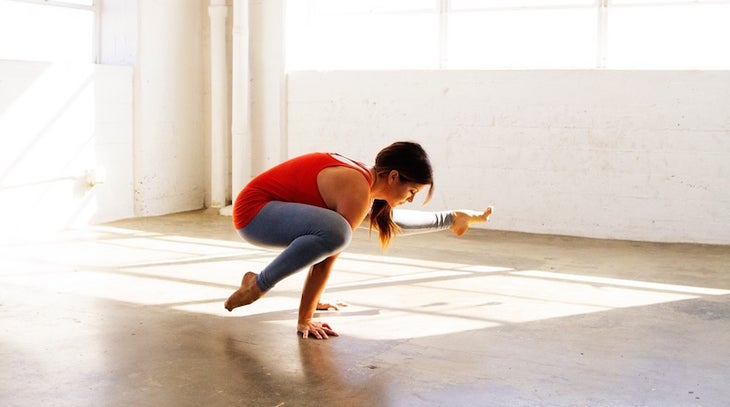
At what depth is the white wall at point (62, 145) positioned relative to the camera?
6012 mm

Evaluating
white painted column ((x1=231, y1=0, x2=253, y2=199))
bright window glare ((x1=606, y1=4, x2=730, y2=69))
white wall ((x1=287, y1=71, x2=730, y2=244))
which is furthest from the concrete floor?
white painted column ((x1=231, y1=0, x2=253, y2=199))

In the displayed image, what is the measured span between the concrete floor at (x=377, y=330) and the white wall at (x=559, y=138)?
29.0 inches

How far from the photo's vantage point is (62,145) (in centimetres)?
639

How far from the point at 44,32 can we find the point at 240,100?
1.59 metres

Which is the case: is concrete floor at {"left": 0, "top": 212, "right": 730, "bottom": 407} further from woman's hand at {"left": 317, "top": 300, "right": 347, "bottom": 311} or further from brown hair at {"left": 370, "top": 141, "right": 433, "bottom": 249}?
brown hair at {"left": 370, "top": 141, "right": 433, "bottom": 249}

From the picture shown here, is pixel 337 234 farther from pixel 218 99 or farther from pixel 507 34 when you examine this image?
pixel 218 99

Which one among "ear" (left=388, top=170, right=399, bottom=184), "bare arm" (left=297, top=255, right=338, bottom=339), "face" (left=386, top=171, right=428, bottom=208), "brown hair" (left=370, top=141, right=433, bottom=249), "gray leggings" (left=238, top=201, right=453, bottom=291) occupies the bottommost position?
"bare arm" (left=297, top=255, right=338, bottom=339)

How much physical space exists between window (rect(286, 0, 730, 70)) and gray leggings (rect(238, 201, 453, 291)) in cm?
387

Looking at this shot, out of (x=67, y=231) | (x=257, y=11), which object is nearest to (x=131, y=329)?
(x=67, y=231)

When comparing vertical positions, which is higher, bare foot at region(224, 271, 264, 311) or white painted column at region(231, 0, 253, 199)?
white painted column at region(231, 0, 253, 199)

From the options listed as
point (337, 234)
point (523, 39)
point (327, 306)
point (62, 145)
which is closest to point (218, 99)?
point (62, 145)

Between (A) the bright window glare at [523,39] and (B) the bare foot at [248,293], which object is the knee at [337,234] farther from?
(A) the bright window glare at [523,39]

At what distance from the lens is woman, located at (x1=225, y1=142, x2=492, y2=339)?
3.11m

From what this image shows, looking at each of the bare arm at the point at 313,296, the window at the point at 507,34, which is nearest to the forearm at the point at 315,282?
the bare arm at the point at 313,296
